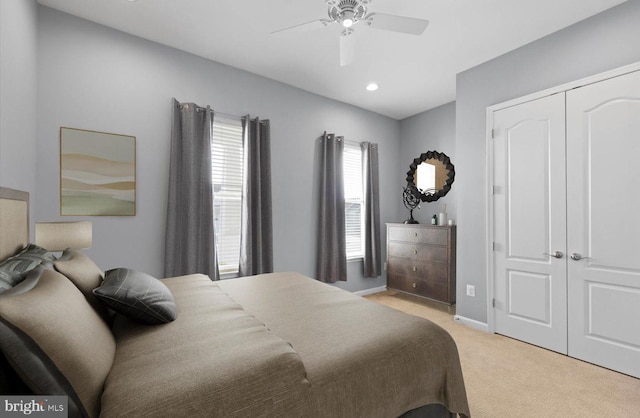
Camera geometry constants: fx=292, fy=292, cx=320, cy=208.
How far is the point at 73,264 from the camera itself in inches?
55.2

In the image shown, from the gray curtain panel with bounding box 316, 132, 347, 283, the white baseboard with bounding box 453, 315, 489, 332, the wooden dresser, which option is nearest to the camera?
the white baseboard with bounding box 453, 315, 489, 332

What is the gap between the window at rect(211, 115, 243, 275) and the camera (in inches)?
127

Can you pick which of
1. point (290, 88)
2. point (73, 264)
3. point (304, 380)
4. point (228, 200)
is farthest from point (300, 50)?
point (304, 380)

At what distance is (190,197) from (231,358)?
86.9 inches

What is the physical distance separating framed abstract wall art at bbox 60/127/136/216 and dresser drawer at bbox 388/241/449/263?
3.33 meters

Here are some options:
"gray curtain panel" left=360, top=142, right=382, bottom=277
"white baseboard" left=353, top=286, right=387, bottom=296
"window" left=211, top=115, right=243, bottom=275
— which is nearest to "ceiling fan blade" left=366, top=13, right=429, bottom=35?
"window" left=211, top=115, right=243, bottom=275

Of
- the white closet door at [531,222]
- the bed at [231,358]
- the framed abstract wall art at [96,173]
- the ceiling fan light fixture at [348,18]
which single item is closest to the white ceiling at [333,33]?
the ceiling fan light fixture at [348,18]

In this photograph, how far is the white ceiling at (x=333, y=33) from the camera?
2318mm

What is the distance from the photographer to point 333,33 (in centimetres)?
268

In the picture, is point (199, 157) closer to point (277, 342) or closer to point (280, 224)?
point (280, 224)

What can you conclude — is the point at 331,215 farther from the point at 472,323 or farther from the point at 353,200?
the point at 472,323

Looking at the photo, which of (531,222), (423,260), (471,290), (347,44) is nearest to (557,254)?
(531,222)

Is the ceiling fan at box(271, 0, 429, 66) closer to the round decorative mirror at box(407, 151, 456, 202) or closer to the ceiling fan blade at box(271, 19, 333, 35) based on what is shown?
the ceiling fan blade at box(271, 19, 333, 35)

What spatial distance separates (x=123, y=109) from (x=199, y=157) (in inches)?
29.6
